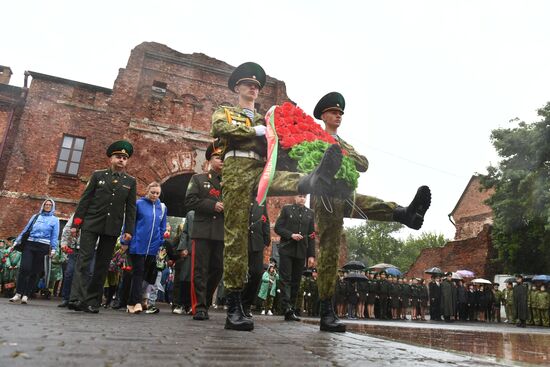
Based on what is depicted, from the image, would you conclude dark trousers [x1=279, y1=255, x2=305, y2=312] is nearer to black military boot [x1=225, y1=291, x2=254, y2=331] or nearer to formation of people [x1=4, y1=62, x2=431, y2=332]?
formation of people [x1=4, y1=62, x2=431, y2=332]

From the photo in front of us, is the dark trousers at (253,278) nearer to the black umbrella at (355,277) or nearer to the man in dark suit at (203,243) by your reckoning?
the man in dark suit at (203,243)

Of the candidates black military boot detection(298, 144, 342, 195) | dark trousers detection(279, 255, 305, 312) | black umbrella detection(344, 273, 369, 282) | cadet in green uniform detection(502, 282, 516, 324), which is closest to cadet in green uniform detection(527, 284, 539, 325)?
cadet in green uniform detection(502, 282, 516, 324)

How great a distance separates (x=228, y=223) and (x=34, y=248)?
480 cm

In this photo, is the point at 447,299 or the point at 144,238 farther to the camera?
the point at 447,299

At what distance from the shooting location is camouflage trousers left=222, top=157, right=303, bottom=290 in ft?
11.8

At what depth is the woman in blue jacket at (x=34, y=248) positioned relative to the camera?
690cm

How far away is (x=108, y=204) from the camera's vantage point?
5363mm

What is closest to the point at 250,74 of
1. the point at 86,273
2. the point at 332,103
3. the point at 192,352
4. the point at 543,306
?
the point at 332,103

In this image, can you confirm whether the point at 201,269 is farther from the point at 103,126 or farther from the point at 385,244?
the point at 385,244

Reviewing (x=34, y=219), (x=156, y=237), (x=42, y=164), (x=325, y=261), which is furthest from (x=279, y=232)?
(x=42, y=164)

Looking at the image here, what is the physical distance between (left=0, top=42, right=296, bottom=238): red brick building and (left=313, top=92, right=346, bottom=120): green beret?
14018 millimetres

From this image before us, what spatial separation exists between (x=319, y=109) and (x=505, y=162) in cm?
2167

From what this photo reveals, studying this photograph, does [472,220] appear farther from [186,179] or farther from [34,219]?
[34,219]

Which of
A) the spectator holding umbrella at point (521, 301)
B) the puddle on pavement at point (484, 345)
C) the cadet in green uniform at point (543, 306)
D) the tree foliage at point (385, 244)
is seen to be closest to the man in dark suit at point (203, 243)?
the puddle on pavement at point (484, 345)
